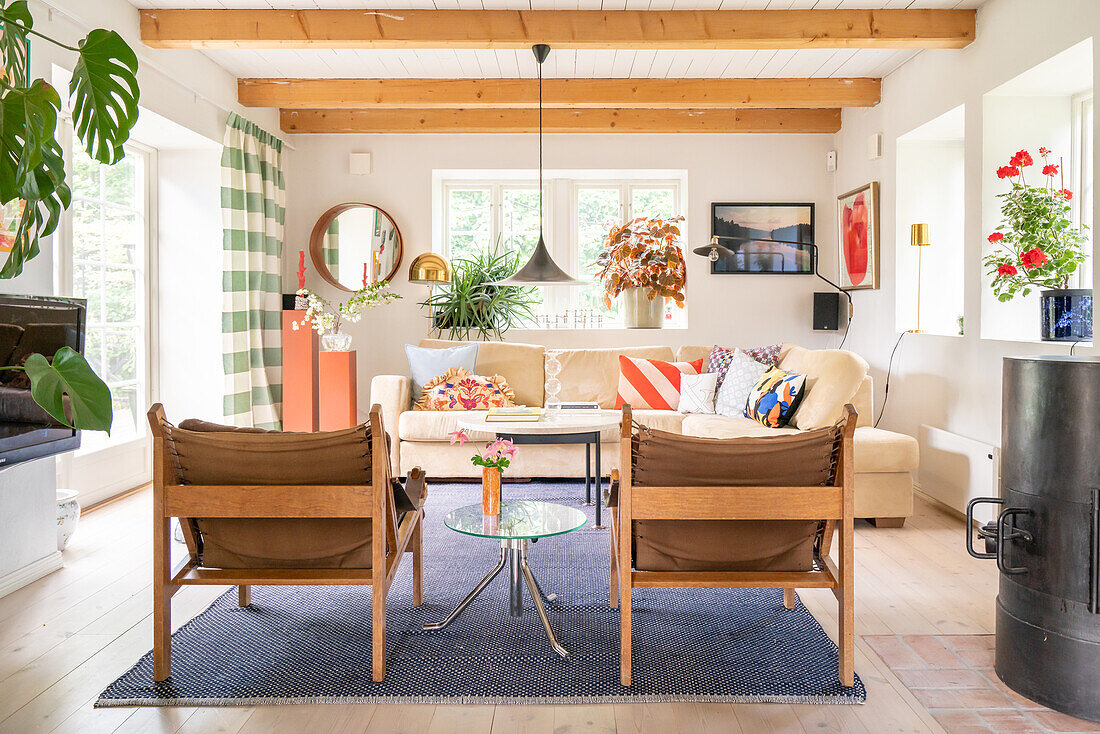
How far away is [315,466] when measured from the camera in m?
2.18

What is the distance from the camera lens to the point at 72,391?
184 centimetres

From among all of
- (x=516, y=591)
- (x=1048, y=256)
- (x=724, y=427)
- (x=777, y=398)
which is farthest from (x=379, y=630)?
(x=1048, y=256)

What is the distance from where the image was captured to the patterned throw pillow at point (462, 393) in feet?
16.5

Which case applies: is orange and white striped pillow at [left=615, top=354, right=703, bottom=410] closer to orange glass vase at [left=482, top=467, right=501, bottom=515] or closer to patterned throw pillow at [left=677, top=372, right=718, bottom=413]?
patterned throw pillow at [left=677, top=372, right=718, bottom=413]

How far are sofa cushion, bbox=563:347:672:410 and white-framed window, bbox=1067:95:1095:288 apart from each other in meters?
2.50

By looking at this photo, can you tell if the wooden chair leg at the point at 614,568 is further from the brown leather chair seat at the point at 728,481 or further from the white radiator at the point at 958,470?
the white radiator at the point at 958,470

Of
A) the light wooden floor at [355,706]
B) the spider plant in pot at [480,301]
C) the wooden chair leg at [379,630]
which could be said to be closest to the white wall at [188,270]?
the light wooden floor at [355,706]

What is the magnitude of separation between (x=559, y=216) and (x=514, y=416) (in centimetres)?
281

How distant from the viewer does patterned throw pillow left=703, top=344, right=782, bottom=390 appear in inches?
196

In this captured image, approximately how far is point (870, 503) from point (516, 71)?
337cm

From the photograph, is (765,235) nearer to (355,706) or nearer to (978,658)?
(978,658)

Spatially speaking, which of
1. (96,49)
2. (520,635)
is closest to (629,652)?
(520,635)

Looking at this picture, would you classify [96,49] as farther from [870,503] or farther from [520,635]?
[870,503]

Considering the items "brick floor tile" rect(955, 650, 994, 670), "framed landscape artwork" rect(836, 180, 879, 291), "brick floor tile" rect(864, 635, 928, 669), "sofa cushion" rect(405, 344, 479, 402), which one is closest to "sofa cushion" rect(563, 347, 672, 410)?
"sofa cushion" rect(405, 344, 479, 402)
